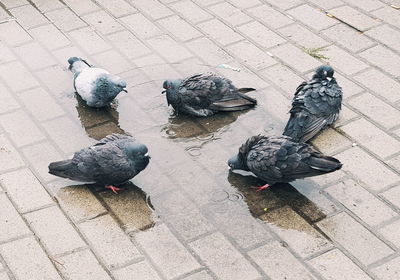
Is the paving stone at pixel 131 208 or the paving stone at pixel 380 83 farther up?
the paving stone at pixel 380 83

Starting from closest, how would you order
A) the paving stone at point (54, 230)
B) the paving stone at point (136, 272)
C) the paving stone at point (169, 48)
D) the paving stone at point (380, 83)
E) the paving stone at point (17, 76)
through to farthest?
the paving stone at point (136, 272)
the paving stone at point (54, 230)
the paving stone at point (380, 83)
the paving stone at point (17, 76)
the paving stone at point (169, 48)

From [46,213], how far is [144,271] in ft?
3.70

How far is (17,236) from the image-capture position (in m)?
6.00

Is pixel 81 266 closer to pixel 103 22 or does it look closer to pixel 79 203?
pixel 79 203

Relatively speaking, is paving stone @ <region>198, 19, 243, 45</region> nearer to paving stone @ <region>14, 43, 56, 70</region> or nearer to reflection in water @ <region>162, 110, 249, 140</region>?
reflection in water @ <region>162, 110, 249, 140</region>

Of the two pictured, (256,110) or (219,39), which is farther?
(219,39)

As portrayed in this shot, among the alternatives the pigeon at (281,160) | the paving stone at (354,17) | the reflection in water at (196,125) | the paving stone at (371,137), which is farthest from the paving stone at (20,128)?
the paving stone at (354,17)

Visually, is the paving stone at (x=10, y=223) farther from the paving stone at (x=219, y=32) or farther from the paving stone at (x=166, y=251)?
the paving stone at (x=219, y=32)

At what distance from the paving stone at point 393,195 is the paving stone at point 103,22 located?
4103 mm

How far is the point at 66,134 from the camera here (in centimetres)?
716

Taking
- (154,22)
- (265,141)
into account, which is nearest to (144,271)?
(265,141)

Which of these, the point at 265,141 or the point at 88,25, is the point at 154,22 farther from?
the point at 265,141

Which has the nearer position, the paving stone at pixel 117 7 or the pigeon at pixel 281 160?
the pigeon at pixel 281 160

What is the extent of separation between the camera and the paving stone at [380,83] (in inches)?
307
